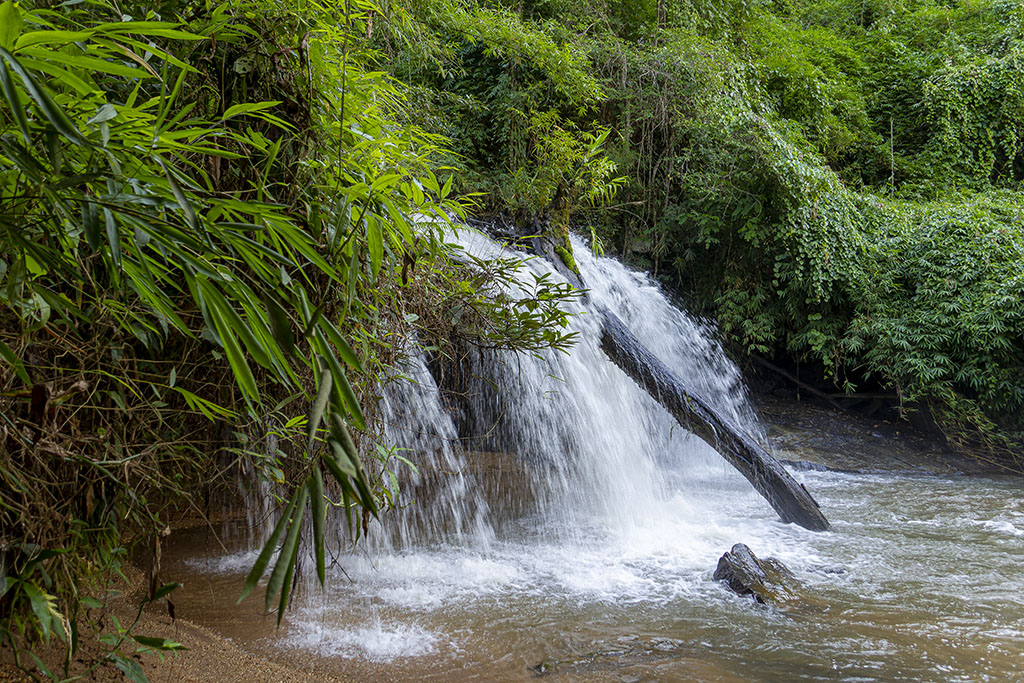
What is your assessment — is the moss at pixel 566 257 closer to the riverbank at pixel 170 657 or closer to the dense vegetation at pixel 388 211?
the dense vegetation at pixel 388 211

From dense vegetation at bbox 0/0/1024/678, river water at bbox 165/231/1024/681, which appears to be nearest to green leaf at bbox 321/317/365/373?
dense vegetation at bbox 0/0/1024/678

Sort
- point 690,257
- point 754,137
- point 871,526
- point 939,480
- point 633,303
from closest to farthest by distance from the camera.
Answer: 1. point 871,526
2. point 939,480
3. point 633,303
4. point 754,137
5. point 690,257

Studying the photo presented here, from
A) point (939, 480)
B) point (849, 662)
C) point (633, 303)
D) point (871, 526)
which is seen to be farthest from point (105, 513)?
point (939, 480)

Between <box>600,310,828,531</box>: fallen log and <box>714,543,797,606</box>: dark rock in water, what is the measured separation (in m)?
1.02

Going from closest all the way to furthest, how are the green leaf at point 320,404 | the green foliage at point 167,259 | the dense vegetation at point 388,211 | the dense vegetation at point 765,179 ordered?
the green leaf at point 320,404 < the green foliage at point 167,259 < the dense vegetation at point 388,211 < the dense vegetation at point 765,179

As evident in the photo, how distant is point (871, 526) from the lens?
18.2 ft

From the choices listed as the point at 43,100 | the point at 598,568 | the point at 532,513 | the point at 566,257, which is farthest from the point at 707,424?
the point at 43,100

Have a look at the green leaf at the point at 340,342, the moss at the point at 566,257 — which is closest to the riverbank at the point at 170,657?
the green leaf at the point at 340,342

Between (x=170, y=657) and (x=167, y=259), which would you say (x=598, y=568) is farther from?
(x=167, y=259)

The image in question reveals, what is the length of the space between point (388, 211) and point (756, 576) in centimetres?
332

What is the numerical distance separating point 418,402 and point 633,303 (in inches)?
169

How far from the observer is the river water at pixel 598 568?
310 cm

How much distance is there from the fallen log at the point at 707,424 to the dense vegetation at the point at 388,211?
31.4 inches

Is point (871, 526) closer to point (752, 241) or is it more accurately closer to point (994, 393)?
point (994, 393)
